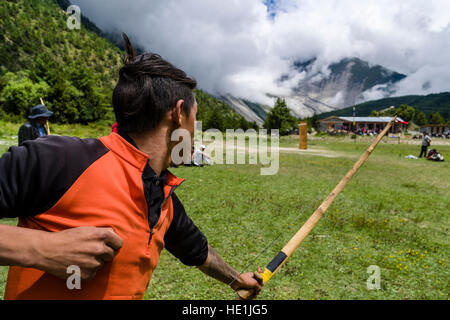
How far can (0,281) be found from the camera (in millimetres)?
4645

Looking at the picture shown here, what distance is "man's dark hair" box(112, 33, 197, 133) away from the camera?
4.98 ft

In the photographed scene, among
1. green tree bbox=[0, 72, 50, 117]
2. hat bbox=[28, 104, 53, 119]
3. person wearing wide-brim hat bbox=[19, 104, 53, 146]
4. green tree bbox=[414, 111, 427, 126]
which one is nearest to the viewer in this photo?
person wearing wide-brim hat bbox=[19, 104, 53, 146]

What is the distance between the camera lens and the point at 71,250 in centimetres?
113

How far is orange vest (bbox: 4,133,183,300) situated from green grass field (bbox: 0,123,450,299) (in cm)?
364

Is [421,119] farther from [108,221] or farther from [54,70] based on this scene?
[108,221]

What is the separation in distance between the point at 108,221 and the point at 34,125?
341 inches

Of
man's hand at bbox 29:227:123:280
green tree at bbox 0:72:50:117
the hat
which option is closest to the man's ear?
man's hand at bbox 29:227:123:280

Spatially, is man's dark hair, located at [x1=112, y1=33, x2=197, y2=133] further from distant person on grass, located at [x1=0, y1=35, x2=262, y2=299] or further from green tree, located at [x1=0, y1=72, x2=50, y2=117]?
green tree, located at [x1=0, y1=72, x2=50, y2=117]

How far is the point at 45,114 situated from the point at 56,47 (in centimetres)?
15910

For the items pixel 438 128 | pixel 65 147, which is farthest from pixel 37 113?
pixel 438 128

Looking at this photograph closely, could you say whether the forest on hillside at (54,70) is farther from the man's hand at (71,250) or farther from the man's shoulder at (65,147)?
the man's hand at (71,250)

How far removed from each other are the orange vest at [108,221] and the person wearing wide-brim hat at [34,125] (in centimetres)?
778

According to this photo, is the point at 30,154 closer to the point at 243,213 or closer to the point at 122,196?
the point at 122,196
